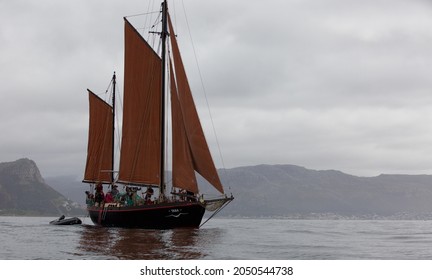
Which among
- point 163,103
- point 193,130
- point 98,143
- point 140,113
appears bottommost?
point 193,130

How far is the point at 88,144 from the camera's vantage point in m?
72.1

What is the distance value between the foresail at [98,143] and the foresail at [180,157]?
856 inches

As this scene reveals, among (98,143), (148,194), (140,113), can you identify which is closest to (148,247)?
(148,194)

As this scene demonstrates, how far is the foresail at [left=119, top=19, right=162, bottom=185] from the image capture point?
54250 millimetres

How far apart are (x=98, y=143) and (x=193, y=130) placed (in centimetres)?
2374

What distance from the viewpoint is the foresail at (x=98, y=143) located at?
71.2 meters

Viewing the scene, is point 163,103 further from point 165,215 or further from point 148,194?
point 165,215

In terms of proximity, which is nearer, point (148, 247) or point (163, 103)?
point (148, 247)

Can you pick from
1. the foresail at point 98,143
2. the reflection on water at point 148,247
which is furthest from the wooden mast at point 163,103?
the foresail at point 98,143

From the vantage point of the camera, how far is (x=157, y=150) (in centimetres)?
5397

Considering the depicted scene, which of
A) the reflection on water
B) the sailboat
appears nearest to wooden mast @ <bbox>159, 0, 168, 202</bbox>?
the sailboat
